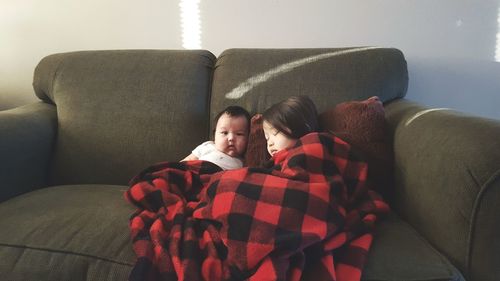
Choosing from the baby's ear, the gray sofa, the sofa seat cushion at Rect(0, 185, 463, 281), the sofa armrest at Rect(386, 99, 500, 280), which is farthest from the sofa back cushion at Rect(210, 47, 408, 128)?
the sofa seat cushion at Rect(0, 185, 463, 281)

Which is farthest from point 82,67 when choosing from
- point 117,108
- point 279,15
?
point 279,15

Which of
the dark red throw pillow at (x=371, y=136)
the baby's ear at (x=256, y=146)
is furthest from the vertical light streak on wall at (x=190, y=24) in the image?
the dark red throw pillow at (x=371, y=136)

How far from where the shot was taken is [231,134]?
46.6 inches

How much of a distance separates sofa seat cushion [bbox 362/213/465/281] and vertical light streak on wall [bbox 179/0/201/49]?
115cm

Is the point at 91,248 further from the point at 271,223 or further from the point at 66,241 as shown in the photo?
the point at 271,223

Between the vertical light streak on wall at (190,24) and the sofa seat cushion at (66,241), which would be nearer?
the sofa seat cushion at (66,241)

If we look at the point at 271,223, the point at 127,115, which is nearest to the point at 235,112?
the point at 127,115

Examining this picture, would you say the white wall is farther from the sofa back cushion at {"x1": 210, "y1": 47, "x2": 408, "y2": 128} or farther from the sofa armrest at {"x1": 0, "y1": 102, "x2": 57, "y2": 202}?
the sofa armrest at {"x1": 0, "y1": 102, "x2": 57, "y2": 202}

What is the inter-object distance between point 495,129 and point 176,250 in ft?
2.25

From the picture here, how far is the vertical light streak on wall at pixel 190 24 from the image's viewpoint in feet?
5.02

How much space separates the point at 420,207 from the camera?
2.65ft

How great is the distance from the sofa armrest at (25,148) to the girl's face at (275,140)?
0.81 metres

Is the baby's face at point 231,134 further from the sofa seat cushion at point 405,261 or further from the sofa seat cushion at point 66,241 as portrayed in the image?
the sofa seat cushion at point 405,261

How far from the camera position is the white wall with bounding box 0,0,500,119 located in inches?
56.5
